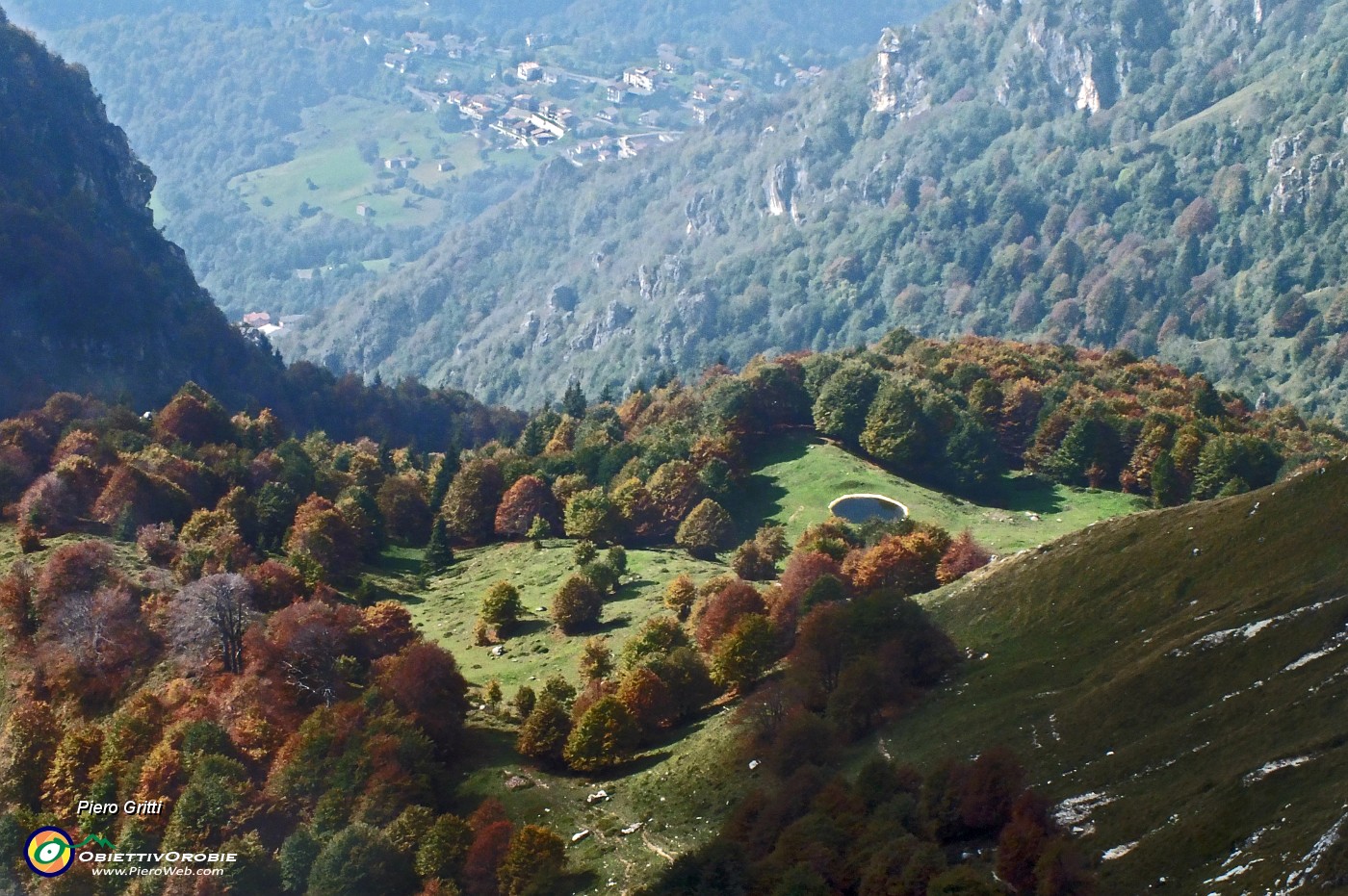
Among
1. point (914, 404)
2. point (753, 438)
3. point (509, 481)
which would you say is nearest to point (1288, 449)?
point (914, 404)

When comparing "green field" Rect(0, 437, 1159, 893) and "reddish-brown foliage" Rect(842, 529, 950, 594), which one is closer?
"green field" Rect(0, 437, 1159, 893)

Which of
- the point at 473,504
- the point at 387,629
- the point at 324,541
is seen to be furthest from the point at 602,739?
the point at 473,504

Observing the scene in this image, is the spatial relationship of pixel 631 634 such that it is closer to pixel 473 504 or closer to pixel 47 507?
pixel 473 504

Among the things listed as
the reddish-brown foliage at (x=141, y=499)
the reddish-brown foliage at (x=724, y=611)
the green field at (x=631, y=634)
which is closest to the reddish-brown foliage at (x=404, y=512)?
the green field at (x=631, y=634)

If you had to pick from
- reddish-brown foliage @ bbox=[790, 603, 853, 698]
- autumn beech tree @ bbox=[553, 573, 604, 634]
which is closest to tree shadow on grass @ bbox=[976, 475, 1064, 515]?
autumn beech tree @ bbox=[553, 573, 604, 634]

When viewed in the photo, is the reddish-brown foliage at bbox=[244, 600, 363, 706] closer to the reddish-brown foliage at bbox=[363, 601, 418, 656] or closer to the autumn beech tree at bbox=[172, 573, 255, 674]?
the autumn beech tree at bbox=[172, 573, 255, 674]

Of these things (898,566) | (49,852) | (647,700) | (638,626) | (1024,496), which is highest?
(1024,496)
